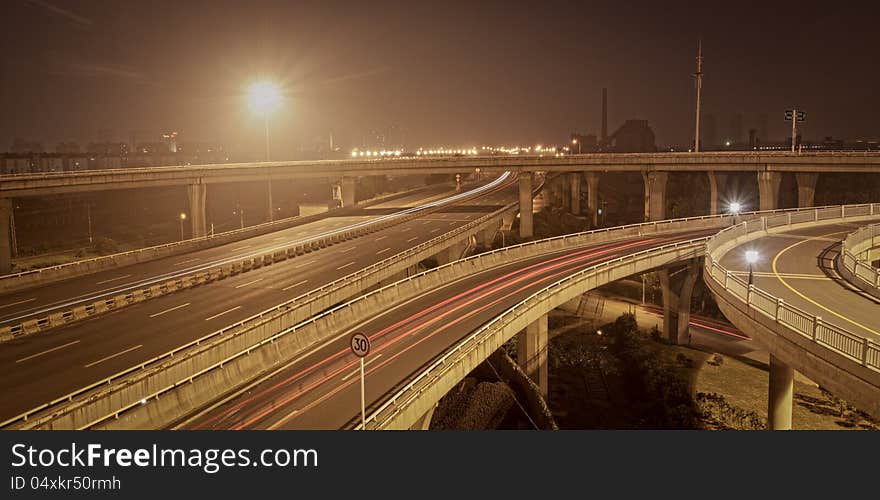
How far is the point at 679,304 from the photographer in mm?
56156

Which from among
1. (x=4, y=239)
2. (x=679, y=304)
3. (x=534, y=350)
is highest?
(x=4, y=239)

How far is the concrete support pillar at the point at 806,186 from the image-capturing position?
79188 millimetres

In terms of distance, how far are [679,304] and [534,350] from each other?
20.8 meters

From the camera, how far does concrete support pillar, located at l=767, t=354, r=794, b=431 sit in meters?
27.7

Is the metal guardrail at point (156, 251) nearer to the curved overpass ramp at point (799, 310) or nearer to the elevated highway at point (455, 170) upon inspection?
the elevated highway at point (455, 170)

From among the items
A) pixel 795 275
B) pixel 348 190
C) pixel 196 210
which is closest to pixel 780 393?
pixel 795 275

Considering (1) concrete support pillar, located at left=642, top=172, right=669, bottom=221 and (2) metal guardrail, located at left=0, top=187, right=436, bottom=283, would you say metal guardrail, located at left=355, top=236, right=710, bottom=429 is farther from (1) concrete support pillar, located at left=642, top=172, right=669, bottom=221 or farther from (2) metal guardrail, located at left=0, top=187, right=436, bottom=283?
(1) concrete support pillar, located at left=642, top=172, right=669, bottom=221

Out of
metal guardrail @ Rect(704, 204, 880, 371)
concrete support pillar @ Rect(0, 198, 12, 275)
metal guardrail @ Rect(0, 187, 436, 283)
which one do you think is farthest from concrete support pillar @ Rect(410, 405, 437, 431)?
concrete support pillar @ Rect(0, 198, 12, 275)

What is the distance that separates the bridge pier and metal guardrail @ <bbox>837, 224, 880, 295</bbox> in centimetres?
1489

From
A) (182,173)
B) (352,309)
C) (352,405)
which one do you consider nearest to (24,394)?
(352,405)

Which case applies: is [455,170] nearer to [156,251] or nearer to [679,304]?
[679,304]

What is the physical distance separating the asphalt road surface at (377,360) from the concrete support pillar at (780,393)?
14673 mm

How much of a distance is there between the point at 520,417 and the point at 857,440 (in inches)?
1076

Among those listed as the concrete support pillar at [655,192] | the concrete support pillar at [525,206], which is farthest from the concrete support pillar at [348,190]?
the concrete support pillar at [655,192]
